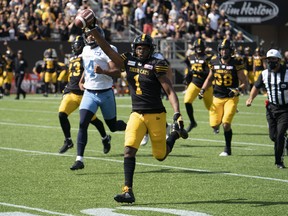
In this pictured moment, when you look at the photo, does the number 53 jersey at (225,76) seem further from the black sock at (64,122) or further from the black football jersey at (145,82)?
the black football jersey at (145,82)

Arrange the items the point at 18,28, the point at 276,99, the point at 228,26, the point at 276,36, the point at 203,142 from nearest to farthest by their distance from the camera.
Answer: the point at 276,99
the point at 203,142
the point at 18,28
the point at 228,26
the point at 276,36

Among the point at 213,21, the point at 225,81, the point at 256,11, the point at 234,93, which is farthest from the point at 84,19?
the point at 256,11

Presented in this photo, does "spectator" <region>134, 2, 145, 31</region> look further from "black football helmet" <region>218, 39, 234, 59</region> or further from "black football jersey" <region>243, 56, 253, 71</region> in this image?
"black football helmet" <region>218, 39, 234, 59</region>

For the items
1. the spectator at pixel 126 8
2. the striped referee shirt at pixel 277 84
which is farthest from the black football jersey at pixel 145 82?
the spectator at pixel 126 8

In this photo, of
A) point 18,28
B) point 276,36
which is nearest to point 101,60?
point 18,28

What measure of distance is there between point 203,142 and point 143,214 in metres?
7.64

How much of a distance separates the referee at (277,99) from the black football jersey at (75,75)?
2820mm

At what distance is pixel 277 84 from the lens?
12.1 m

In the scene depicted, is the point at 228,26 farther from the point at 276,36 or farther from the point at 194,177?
the point at 194,177

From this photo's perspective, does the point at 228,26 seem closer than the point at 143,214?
No

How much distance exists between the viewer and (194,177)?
10961mm

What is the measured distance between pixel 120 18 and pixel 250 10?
8123 millimetres

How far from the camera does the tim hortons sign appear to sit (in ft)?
132

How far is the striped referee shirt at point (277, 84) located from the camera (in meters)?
12.0
